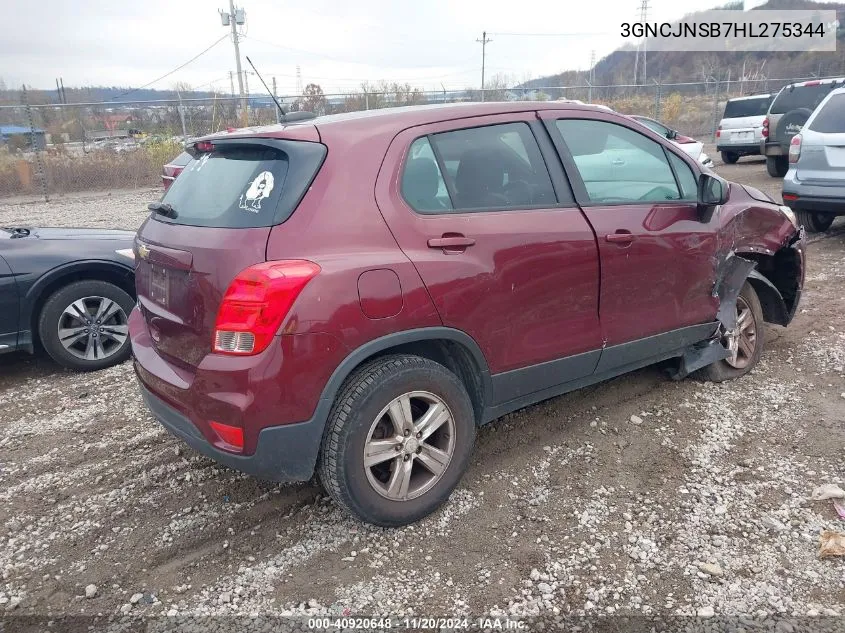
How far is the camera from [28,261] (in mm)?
4598

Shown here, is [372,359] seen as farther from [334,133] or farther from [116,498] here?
[116,498]

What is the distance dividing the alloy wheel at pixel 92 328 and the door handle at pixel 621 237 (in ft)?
11.6

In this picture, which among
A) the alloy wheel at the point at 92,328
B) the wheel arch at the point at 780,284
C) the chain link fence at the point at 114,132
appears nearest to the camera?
the wheel arch at the point at 780,284

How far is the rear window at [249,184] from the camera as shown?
2588 millimetres

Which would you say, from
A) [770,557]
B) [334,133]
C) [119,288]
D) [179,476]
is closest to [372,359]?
[334,133]

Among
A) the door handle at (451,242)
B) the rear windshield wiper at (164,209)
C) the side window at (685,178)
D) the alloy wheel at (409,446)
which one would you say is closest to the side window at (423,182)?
the door handle at (451,242)

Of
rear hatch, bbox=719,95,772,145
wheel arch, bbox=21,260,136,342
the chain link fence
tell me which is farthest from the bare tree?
wheel arch, bbox=21,260,136,342

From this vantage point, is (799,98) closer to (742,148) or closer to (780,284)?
(742,148)

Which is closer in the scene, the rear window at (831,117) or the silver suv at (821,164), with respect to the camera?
the silver suv at (821,164)

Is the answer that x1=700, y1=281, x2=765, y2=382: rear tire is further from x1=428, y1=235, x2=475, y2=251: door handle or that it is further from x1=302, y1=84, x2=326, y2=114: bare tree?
x1=302, y1=84, x2=326, y2=114: bare tree

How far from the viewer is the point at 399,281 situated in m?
2.64

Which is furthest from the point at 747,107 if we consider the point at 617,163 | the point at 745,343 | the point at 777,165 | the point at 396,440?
the point at 396,440

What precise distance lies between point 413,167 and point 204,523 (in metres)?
1.89

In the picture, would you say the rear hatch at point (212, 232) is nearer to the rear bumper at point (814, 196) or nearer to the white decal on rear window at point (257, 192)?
the white decal on rear window at point (257, 192)
